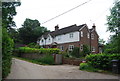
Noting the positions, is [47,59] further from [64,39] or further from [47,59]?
[64,39]

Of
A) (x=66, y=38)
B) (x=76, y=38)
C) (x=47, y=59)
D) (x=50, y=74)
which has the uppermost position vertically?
(x=66, y=38)

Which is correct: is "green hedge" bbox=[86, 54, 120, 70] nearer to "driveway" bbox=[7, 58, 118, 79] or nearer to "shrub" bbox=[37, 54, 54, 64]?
"driveway" bbox=[7, 58, 118, 79]

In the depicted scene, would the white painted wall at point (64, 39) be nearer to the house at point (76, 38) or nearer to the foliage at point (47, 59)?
the house at point (76, 38)

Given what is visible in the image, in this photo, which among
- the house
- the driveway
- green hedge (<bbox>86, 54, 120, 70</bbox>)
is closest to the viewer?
the driveway

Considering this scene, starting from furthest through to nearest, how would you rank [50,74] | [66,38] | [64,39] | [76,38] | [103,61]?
[64,39]
[66,38]
[76,38]
[103,61]
[50,74]

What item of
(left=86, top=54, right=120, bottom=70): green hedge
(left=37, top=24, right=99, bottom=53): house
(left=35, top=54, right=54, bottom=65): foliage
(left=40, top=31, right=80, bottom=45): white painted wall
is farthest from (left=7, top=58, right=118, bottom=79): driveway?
(left=40, top=31, right=80, bottom=45): white painted wall

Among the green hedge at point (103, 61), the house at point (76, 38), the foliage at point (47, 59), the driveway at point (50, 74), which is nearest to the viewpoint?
the driveway at point (50, 74)

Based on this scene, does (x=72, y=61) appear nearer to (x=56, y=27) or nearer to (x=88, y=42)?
(x=88, y=42)

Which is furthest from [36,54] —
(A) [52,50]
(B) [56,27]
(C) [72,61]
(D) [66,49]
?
(B) [56,27]

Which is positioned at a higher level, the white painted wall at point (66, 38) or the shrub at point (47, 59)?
the white painted wall at point (66, 38)

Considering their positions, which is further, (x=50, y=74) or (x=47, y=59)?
(x=47, y=59)

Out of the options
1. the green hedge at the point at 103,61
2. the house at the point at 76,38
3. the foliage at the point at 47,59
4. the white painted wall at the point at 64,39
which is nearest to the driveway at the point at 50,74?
the green hedge at the point at 103,61

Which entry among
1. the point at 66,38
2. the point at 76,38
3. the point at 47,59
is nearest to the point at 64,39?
the point at 66,38

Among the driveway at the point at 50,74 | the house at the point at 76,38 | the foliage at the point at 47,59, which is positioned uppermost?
the house at the point at 76,38
